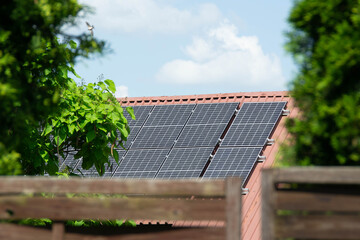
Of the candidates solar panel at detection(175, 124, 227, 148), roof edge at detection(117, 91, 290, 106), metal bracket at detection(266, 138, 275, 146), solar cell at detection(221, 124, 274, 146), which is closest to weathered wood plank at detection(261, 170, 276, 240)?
solar cell at detection(221, 124, 274, 146)

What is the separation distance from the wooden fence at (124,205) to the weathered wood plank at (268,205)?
0.80 ft

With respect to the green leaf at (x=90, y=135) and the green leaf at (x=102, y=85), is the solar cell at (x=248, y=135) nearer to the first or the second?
the green leaf at (x=102, y=85)

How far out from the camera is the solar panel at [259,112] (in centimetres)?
1919

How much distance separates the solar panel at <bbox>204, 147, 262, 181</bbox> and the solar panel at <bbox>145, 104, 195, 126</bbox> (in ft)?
8.44

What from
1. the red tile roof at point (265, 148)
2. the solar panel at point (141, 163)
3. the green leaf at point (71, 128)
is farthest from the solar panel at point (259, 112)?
the green leaf at point (71, 128)

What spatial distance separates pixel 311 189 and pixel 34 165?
30.5ft

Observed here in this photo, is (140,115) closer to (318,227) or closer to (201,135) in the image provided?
(201,135)

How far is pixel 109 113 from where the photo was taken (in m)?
14.0

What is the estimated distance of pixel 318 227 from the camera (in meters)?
5.58

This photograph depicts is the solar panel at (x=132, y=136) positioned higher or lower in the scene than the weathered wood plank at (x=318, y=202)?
higher

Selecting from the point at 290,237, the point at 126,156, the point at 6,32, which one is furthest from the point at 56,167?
the point at 290,237

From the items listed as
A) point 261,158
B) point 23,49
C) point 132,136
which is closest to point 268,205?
point 23,49

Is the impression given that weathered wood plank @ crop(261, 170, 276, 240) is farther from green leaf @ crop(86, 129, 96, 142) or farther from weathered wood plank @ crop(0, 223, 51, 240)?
green leaf @ crop(86, 129, 96, 142)

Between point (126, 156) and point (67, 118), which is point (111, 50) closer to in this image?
point (67, 118)
